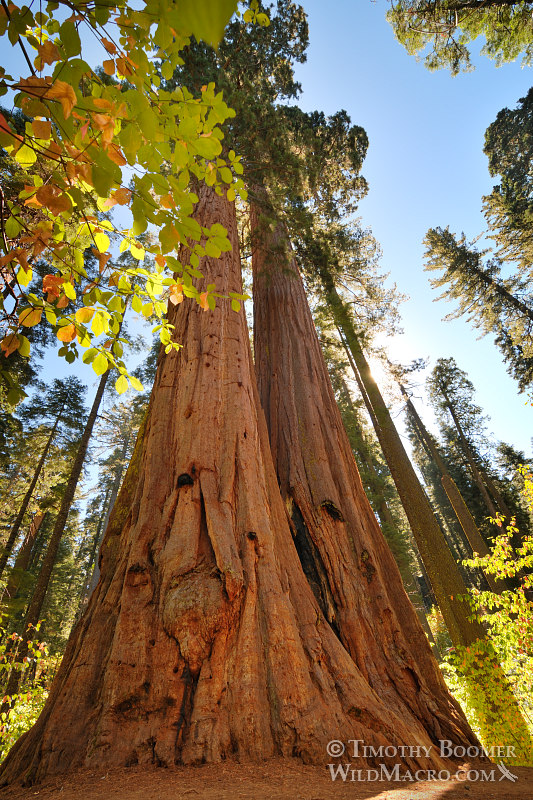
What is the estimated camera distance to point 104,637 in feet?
6.77

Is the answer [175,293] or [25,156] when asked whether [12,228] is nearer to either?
[25,156]

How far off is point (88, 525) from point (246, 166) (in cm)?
2713

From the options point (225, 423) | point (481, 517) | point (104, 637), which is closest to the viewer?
point (104, 637)

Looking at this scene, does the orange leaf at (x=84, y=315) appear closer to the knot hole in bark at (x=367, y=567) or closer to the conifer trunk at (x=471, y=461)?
the knot hole in bark at (x=367, y=567)

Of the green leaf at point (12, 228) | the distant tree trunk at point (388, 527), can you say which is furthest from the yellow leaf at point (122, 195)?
the distant tree trunk at point (388, 527)

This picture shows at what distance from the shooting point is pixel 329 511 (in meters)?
3.49

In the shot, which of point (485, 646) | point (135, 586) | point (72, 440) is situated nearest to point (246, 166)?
point (135, 586)

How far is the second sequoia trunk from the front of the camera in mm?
2678

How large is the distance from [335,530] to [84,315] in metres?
2.85

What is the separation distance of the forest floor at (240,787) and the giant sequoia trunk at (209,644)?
0.09 meters

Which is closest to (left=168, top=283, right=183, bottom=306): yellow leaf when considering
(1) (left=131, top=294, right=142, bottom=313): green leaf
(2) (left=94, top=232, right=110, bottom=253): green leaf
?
(1) (left=131, top=294, right=142, bottom=313): green leaf

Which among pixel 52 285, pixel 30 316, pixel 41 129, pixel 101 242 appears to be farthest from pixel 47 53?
pixel 30 316

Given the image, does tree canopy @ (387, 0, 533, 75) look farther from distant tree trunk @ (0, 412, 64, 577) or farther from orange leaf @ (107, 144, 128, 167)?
distant tree trunk @ (0, 412, 64, 577)

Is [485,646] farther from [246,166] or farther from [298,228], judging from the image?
[246,166]
